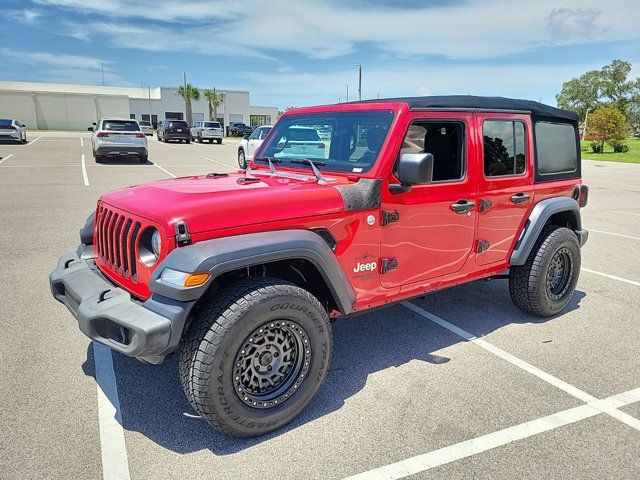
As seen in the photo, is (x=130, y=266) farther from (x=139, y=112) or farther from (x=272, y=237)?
(x=139, y=112)

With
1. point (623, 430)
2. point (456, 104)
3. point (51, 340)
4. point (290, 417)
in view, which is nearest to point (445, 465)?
point (290, 417)

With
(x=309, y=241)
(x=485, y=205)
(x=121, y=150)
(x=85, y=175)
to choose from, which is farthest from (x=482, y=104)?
(x=121, y=150)

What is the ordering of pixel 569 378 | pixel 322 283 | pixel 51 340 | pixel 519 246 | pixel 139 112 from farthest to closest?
pixel 139 112, pixel 519 246, pixel 51 340, pixel 569 378, pixel 322 283

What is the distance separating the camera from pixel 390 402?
3.12m

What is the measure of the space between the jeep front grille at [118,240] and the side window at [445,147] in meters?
2.05

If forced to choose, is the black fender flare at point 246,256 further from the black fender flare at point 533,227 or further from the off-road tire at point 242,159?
the off-road tire at point 242,159

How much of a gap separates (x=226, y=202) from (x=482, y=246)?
220 centimetres

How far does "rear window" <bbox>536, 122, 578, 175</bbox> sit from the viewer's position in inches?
171

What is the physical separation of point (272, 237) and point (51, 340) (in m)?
2.38

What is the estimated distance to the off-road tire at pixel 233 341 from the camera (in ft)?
8.19

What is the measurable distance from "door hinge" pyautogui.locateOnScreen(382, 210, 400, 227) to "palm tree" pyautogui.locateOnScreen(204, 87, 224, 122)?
68747 mm

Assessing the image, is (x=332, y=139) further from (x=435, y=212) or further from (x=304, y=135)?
(x=435, y=212)

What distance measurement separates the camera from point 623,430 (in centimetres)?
284

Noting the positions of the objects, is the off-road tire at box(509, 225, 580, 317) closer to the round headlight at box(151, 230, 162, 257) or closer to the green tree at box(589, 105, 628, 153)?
the round headlight at box(151, 230, 162, 257)
